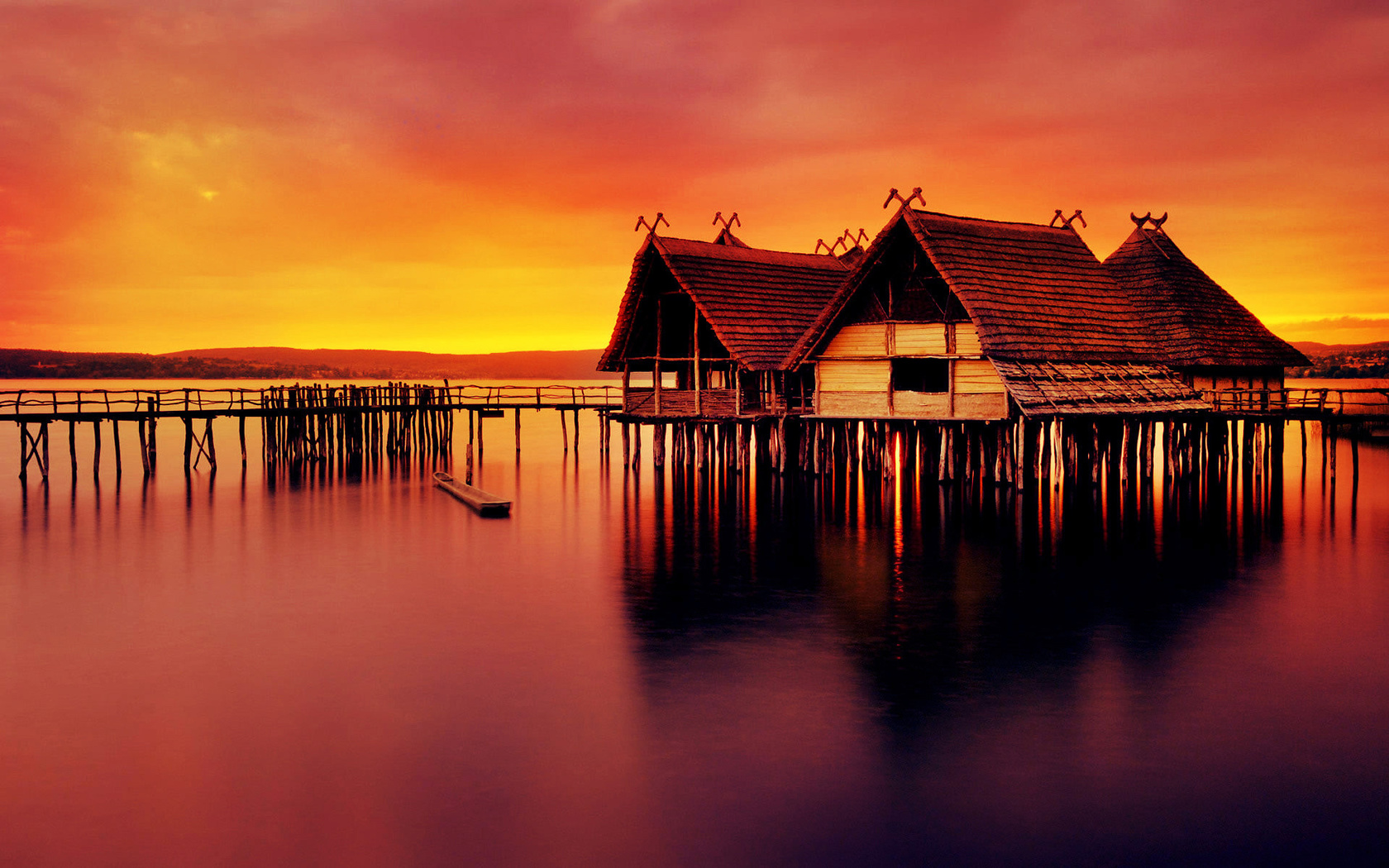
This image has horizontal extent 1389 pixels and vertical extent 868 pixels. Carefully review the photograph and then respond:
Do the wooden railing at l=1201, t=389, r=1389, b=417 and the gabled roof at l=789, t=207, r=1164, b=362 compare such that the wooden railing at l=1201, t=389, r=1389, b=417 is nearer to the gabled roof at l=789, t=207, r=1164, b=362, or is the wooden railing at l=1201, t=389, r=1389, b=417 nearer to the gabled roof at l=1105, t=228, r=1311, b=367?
the gabled roof at l=1105, t=228, r=1311, b=367

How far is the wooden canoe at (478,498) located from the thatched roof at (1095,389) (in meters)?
12.3

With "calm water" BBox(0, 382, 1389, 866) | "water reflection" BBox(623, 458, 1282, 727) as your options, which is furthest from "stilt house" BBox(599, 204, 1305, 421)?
"calm water" BBox(0, 382, 1389, 866)

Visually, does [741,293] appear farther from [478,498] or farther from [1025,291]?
[478,498]

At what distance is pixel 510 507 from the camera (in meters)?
30.6

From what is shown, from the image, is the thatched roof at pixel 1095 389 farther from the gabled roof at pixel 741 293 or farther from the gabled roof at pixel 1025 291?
the gabled roof at pixel 741 293

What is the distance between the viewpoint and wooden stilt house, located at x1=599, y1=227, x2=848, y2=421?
3344cm

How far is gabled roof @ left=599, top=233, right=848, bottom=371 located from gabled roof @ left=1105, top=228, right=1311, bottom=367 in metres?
9.28

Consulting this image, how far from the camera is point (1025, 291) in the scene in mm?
30750

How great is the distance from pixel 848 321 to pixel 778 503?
204 inches

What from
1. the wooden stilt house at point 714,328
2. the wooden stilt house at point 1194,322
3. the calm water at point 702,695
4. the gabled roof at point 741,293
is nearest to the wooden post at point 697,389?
the wooden stilt house at point 714,328

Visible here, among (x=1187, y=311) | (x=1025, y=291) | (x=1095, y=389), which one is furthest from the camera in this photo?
(x=1187, y=311)

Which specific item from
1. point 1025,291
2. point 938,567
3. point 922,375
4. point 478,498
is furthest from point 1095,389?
point 478,498

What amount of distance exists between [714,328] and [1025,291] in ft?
27.0

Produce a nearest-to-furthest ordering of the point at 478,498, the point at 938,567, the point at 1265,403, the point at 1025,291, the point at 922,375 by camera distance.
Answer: the point at 938,567, the point at 478,498, the point at 1025,291, the point at 922,375, the point at 1265,403
